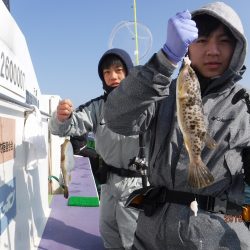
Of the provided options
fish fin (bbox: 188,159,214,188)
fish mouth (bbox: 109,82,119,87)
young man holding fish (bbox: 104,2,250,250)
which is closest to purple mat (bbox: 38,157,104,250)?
fish mouth (bbox: 109,82,119,87)

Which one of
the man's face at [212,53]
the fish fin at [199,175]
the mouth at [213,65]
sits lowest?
the fish fin at [199,175]

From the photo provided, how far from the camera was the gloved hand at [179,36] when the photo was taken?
1.62 m

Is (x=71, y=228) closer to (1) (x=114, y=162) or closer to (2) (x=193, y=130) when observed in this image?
(1) (x=114, y=162)

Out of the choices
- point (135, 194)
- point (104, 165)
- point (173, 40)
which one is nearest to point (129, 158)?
point (104, 165)

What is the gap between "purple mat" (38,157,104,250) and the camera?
448cm

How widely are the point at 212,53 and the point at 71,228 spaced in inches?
151

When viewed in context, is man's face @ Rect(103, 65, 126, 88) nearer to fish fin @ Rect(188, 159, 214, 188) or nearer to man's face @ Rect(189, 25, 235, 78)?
man's face @ Rect(189, 25, 235, 78)

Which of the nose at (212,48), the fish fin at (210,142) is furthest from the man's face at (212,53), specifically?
the fish fin at (210,142)

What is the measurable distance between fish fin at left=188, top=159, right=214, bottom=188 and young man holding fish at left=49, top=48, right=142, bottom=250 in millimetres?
2089

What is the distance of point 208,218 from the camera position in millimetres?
1919

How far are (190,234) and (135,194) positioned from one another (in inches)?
18.2

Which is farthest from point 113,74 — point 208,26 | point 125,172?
point 208,26

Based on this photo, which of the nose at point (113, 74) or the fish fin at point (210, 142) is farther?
the nose at point (113, 74)

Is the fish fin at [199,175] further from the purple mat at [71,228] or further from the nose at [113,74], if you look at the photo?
the purple mat at [71,228]
